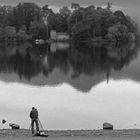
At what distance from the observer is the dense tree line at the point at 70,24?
489 ft

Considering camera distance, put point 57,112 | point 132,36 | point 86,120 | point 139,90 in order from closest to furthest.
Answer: point 86,120 → point 57,112 → point 139,90 → point 132,36

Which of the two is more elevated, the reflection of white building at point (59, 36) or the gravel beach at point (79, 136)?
the gravel beach at point (79, 136)

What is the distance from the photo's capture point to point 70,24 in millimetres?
158625

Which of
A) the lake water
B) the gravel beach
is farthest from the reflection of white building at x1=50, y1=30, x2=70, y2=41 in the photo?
the gravel beach

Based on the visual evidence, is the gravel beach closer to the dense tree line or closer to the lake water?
the lake water

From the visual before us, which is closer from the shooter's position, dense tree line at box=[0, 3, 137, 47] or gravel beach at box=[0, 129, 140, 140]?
gravel beach at box=[0, 129, 140, 140]

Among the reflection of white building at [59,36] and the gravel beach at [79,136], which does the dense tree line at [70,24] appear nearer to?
the reflection of white building at [59,36]

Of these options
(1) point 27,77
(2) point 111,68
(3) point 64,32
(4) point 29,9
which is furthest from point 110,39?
(1) point 27,77

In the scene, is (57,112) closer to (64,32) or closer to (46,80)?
(46,80)

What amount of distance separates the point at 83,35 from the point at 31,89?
10718cm

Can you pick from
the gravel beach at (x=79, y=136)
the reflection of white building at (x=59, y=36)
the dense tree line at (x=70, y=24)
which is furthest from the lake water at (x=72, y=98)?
the reflection of white building at (x=59, y=36)

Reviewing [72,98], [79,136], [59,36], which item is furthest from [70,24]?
[79,136]

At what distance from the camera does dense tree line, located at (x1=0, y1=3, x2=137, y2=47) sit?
149 m

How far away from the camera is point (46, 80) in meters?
52.8
